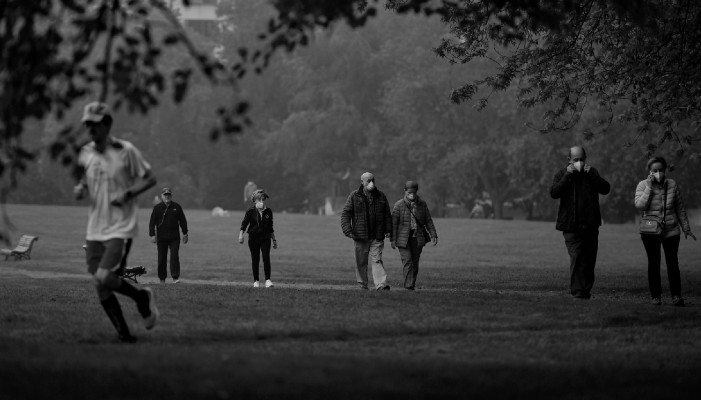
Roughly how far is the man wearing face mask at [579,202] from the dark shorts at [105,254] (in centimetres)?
806

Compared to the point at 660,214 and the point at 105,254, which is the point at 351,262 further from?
the point at 105,254

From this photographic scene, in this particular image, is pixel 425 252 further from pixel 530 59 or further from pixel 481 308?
pixel 481 308

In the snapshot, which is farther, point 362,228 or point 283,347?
point 362,228

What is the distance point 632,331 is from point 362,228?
7.94 metres

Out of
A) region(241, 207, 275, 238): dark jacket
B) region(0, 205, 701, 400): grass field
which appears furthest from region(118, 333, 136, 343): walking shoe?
region(241, 207, 275, 238): dark jacket

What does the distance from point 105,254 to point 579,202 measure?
8552 mm

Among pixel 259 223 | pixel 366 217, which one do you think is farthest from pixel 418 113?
pixel 366 217

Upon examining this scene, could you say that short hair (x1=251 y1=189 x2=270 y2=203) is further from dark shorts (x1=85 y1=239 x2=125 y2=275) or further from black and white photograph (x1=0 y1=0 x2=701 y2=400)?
dark shorts (x1=85 y1=239 x2=125 y2=275)

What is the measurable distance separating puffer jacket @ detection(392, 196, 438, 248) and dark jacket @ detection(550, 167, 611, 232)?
12.1ft

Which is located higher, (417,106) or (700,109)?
(417,106)

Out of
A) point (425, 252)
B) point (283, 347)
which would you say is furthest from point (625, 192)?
point (283, 347)

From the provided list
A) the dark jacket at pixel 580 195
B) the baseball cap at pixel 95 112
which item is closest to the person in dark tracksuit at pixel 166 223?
the dark jacket at pixel 580 195

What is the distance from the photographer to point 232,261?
37.7m

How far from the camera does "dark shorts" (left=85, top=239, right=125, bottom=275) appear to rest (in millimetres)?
11117
